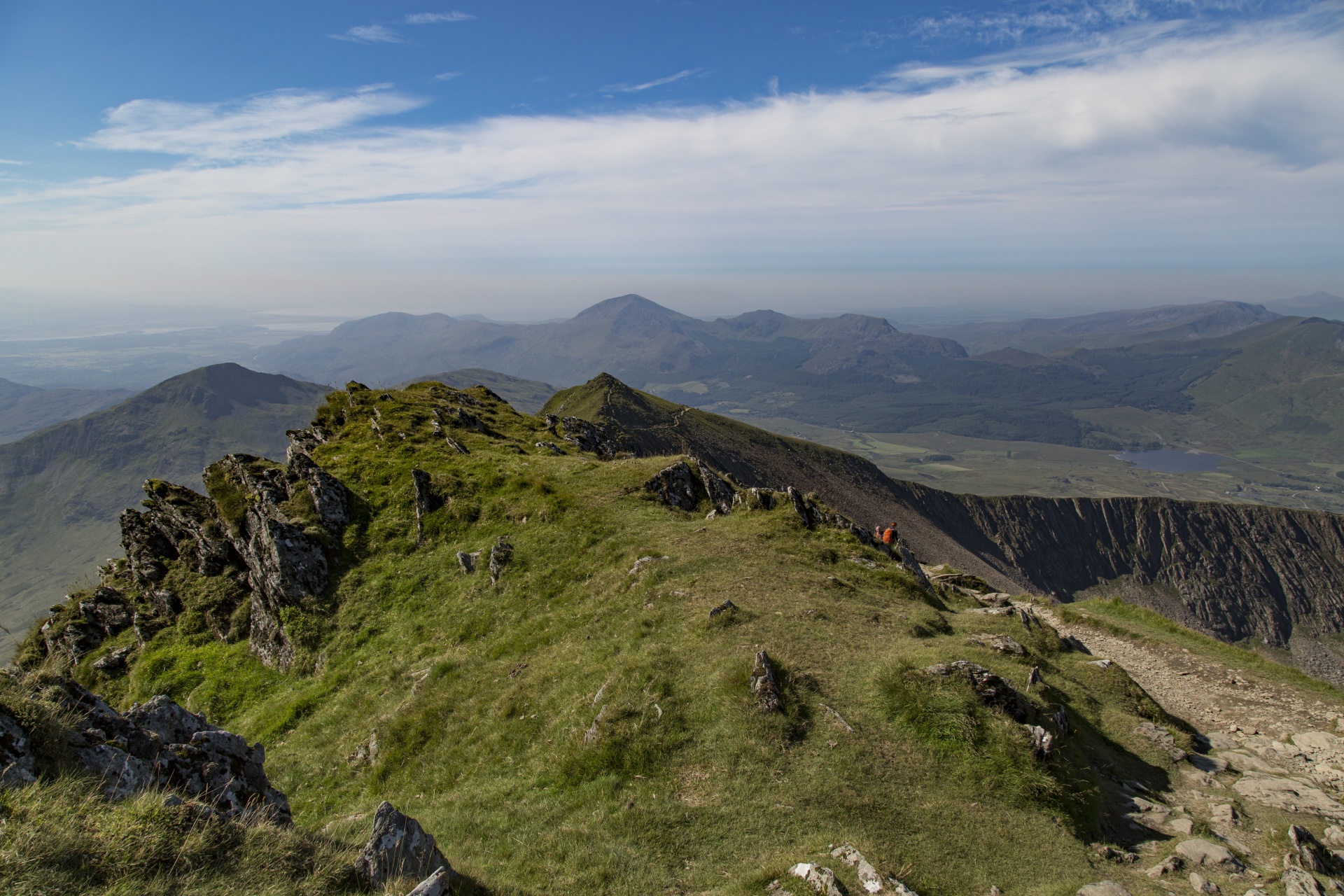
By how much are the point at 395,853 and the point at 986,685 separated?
49.1 feet

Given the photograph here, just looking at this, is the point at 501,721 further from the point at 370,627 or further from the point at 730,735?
the point at 370,627

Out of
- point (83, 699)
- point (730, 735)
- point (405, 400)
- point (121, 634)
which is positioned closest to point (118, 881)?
point (83, 699)

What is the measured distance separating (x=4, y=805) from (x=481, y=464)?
2869 cm

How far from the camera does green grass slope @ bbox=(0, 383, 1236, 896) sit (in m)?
12.2

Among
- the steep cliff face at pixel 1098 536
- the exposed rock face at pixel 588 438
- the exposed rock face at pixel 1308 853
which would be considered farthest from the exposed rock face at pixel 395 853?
the steep cliff face at pixel 1098 536

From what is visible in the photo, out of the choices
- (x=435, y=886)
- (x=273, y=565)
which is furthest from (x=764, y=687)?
(x=273, y=565)

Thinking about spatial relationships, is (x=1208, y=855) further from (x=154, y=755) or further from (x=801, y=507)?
(x=154, y=755)

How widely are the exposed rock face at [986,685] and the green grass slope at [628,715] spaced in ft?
1.36

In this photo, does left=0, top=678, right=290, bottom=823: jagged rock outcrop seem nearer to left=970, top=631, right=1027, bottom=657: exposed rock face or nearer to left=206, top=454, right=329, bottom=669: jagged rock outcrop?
left=206, top=454, right=329, bottom=669: jagged rock outcrop

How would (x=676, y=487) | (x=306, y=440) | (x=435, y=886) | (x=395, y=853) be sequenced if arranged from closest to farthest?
(x=435, y=886) < (x=395, y=853) < (x=676, y=487) < (x=306, y=440)

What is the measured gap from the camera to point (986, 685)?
1620 centimetres

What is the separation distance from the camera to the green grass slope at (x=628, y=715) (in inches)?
481

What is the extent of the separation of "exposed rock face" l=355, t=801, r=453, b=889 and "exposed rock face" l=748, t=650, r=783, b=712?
854cm

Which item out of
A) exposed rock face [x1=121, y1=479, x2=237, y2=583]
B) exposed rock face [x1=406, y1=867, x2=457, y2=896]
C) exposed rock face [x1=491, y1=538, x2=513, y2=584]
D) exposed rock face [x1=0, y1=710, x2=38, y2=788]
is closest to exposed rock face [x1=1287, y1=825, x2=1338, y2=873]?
exposed rock face [x1=406, y1=867, x2=457, y2=896]
